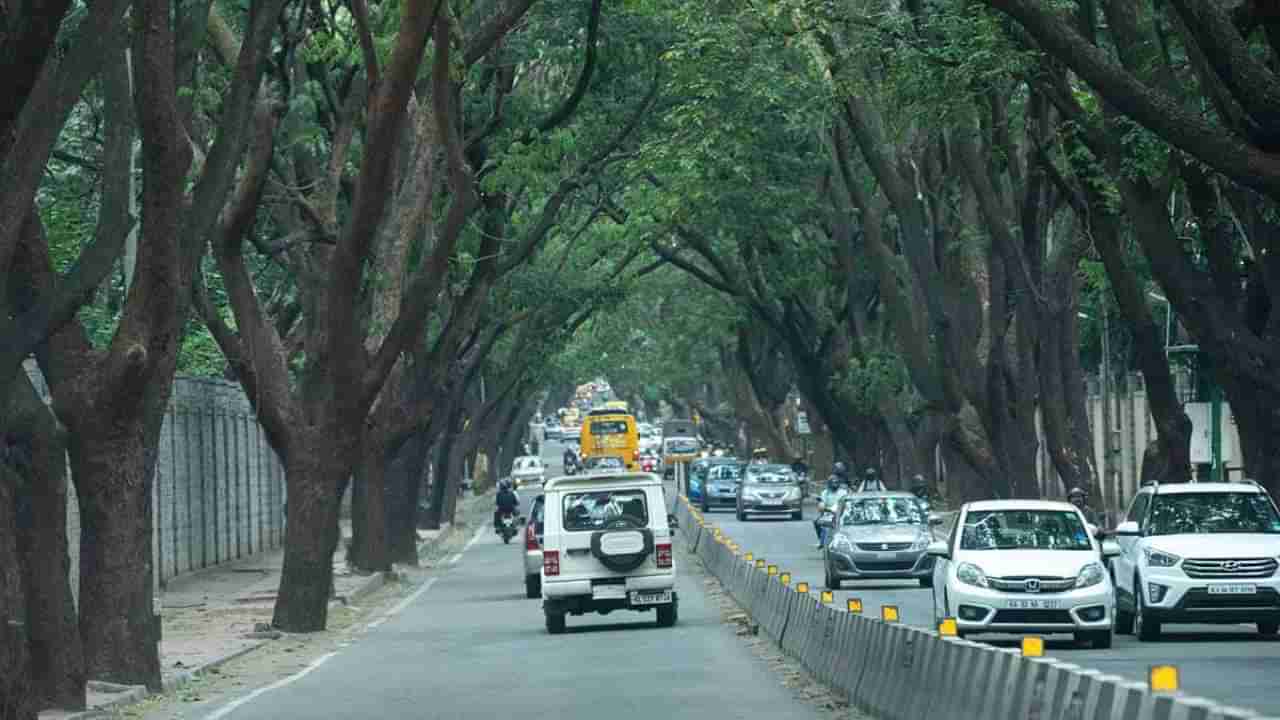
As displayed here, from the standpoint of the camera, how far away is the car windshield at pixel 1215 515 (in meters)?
24.3

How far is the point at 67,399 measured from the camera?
19641 millimetres

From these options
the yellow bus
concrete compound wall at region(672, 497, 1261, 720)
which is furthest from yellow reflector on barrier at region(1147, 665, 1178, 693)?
the yellow bus

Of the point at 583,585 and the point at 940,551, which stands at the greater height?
the point at 940,551

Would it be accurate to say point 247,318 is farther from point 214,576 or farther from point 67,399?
point 214,576

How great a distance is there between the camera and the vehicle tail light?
27878mm

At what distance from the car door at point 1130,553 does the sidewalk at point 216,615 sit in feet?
32.9

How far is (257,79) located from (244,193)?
170 inches

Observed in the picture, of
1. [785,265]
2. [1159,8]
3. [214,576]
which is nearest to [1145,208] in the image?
[1159,8]

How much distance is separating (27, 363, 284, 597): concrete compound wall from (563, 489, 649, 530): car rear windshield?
753cm

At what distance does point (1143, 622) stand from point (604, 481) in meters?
7.53

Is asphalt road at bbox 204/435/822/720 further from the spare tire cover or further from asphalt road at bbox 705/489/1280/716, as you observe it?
asphalt road at bbox 705/489/1280/716

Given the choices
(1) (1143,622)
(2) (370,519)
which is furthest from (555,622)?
(2) (370,519)

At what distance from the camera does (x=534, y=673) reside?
22.1 metres

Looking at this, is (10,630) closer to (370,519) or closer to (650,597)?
(650,597)
